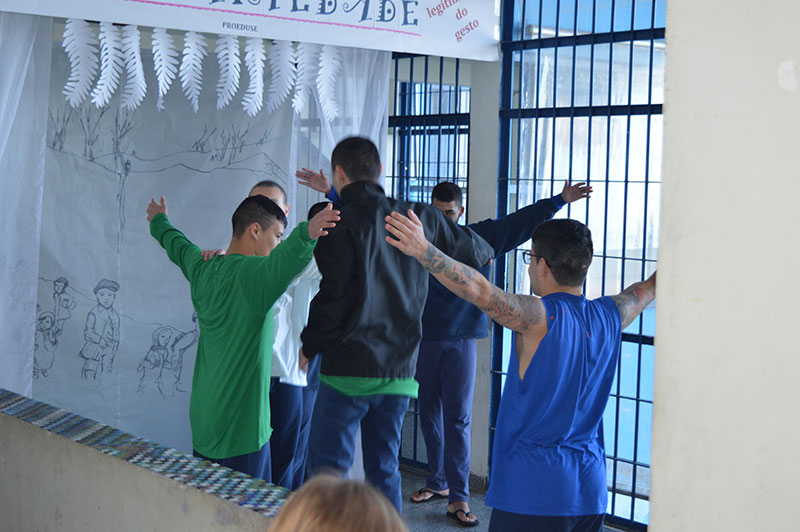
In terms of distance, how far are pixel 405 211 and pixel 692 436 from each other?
2.04 meters

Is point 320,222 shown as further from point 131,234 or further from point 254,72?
point 131,234

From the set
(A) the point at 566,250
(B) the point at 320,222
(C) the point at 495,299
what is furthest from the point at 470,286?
(B) the point at 320,222

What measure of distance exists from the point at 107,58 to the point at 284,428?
6.32 ft

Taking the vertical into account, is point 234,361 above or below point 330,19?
below

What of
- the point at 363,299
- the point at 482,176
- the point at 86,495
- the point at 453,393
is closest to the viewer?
the point at 86,495

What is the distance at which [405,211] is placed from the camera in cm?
338

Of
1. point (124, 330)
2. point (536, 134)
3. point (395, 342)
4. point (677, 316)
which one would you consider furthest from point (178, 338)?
point (677, 316)

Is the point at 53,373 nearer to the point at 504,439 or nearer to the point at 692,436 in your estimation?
the point at 504,439

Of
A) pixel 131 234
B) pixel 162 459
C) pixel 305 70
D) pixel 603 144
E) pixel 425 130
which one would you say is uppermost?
pixel 305 70

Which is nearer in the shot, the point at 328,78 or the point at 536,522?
the point at 536,522

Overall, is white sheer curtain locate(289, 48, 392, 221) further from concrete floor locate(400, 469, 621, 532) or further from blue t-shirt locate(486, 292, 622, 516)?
blue t-shirt locate(486, 292, 622, 516)

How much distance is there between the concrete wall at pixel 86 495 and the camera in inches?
88.5

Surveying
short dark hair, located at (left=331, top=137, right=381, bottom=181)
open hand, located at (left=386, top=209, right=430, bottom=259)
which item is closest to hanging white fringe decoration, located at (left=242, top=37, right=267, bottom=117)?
short dark hair, located at (left=331, top=137, right=381, bottom=181)

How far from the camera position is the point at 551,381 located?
268 centimetres
